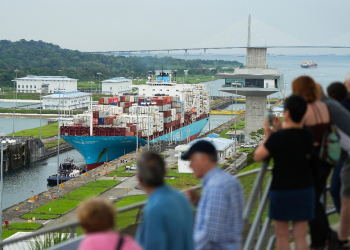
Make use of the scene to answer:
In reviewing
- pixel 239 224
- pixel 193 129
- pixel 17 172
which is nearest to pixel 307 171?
pixel 239 224

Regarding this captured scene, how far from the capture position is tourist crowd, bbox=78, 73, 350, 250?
7.61ft

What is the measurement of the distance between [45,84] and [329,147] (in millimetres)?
86678

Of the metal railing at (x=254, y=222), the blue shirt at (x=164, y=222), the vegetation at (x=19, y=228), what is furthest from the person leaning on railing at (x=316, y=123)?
the vegetation at (x=19, y=228)

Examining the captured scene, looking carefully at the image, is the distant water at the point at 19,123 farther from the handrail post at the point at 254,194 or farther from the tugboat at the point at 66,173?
the handrail post at the point at 254,194

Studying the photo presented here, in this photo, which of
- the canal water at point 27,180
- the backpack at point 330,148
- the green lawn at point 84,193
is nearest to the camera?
the backpack at point 330,148

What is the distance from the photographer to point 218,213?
267 centimetres

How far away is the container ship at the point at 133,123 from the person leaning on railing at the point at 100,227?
28221mm

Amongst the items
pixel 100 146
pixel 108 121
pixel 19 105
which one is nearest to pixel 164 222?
pixel 100 146

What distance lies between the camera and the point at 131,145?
35312 millimetres

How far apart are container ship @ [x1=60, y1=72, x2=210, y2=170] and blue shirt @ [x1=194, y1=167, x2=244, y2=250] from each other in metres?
27.7

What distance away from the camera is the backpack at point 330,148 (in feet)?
11.1

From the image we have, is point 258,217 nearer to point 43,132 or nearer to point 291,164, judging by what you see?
point 291,164

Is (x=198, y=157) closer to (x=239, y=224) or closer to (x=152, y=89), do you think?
(x=239, y=224)

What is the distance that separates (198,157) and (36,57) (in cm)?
12999
